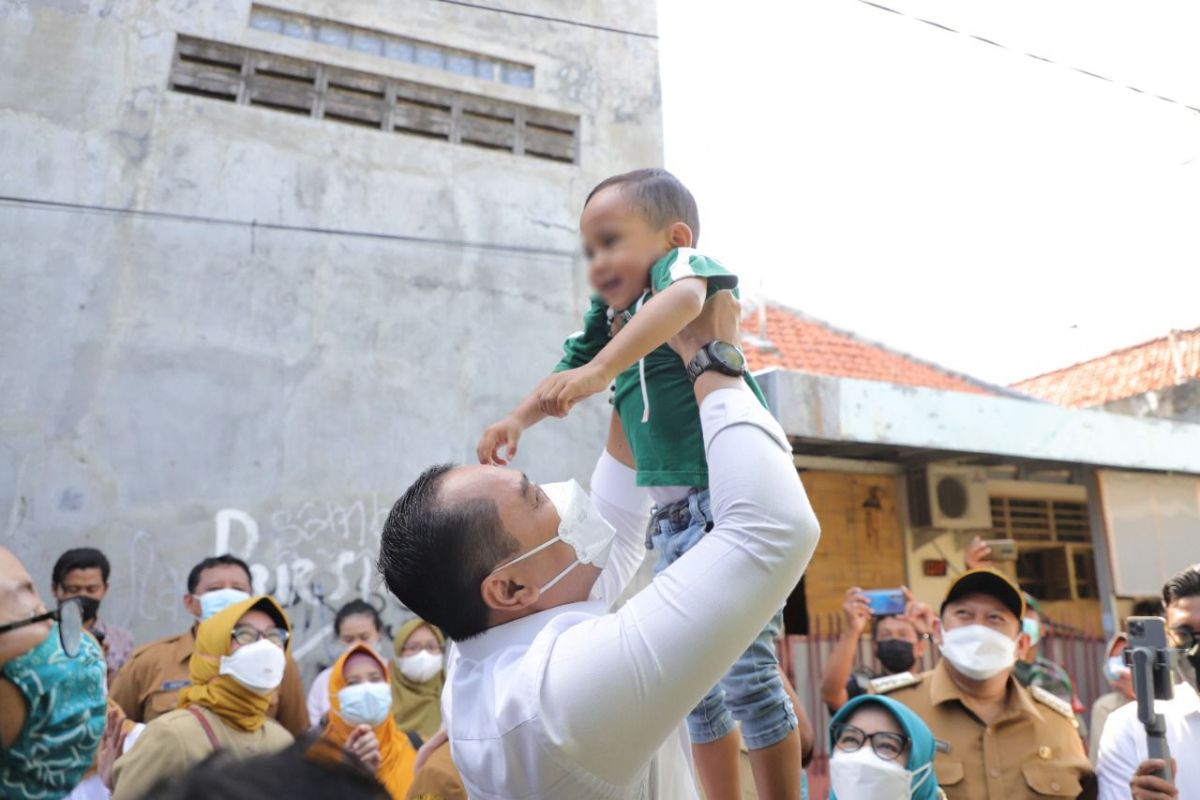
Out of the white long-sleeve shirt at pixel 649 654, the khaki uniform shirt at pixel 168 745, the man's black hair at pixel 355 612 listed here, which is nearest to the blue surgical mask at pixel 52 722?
the white long-sleeve shirt at pixel 649 654

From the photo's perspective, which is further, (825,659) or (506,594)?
(825,659)

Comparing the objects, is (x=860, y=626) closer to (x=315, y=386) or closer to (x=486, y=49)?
(x=315, y=386)

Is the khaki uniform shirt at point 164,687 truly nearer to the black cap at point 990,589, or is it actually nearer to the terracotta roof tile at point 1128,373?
the black cap at point 990,589

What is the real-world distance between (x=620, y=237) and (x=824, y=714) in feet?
22.0

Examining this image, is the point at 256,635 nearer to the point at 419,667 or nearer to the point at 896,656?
the point at 419,667

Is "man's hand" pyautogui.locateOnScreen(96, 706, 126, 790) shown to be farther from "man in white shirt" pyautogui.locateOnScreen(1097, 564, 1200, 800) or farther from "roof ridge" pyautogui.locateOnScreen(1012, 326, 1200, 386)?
"roof ridge" pyautogui.locateOnScreen(1012, 326, 1200, 386)

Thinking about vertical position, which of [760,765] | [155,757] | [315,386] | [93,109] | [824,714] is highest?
[93,109]

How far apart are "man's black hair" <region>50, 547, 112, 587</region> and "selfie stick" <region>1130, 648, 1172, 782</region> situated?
506 cm

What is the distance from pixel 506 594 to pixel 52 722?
97cm

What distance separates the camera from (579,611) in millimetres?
1513

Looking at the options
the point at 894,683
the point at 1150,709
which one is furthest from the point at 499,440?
the point at 894,683

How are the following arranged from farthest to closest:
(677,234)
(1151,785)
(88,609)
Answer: (88,609) → (1151,785) → (677,234)

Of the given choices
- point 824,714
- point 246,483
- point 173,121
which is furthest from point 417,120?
point 824,714

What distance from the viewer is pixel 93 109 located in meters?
6.24
